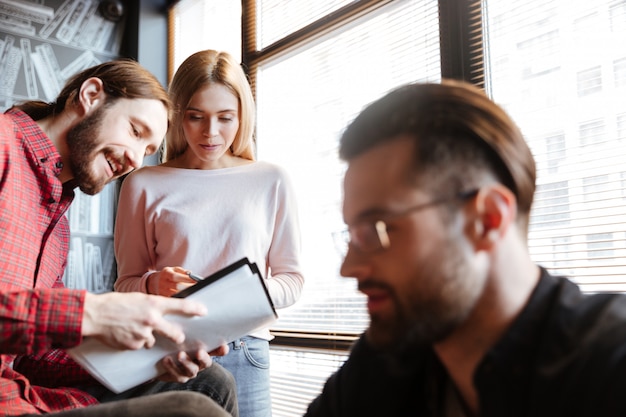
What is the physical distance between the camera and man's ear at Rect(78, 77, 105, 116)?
69.1 inches

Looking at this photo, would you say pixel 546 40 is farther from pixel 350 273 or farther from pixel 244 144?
pixel 350 273

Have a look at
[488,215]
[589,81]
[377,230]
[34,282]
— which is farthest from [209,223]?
[589,81]

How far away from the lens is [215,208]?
1.90 meters

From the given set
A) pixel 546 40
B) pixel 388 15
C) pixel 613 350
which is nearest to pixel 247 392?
pixel 613 350

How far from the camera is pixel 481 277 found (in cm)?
89

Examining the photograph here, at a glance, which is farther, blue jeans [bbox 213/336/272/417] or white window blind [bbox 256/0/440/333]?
white window blind [bbox 256/0/440/333]

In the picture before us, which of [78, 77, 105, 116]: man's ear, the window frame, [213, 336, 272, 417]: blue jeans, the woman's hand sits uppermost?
the window frame

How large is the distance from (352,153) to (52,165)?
3.18 feet

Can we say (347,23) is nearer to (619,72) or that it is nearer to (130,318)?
(619,72)

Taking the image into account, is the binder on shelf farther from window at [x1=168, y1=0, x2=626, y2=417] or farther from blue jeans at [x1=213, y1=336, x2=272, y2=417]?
window at [x1=168, y1=0, x2=626, y2=417]

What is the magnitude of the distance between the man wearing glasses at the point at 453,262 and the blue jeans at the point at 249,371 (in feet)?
2.71

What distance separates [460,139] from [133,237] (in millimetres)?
1286

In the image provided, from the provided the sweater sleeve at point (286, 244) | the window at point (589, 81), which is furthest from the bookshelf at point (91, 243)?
the window at point (589, 81)

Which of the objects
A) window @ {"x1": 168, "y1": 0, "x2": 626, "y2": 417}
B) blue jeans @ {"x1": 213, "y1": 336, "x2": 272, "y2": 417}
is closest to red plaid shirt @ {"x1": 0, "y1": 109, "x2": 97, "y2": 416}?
blue jeans @ {"x1": 213, "y1": 336, "x2": 272, "y2": 417}
